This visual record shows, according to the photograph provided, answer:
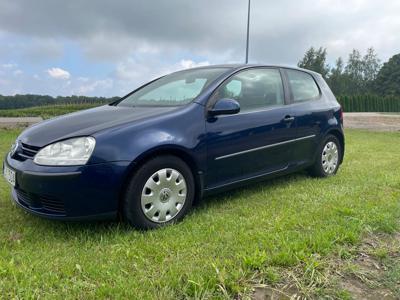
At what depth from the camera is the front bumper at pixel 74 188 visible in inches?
112

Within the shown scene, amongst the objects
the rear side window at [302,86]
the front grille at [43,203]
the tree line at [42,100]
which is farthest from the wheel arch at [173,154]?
the tree line at [42,100]

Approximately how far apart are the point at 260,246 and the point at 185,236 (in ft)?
1.94

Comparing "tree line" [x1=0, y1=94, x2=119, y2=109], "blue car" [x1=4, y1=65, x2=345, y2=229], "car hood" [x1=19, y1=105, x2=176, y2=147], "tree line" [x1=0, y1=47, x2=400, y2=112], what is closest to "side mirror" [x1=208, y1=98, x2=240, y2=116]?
"blue car" [x1=4, y1=65, x2=345, y2=229]

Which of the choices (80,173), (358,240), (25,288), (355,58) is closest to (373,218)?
(358,240)

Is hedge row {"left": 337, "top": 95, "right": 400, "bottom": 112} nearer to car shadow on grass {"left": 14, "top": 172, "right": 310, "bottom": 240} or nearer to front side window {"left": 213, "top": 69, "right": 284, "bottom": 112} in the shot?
front side window {"left": 213, "top": 69, "right": 284, "bottom": 112}

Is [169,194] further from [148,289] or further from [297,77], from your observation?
[297,77]

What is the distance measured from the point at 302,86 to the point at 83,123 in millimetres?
2884

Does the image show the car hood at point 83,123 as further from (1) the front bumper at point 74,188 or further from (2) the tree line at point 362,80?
(2) the tree line at point 362,80

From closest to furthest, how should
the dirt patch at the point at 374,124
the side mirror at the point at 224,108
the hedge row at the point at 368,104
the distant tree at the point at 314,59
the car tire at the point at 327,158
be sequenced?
the side mirror at the point at 224,108 → the car tire at the point at 327,158 → the dirt patch at the point at 374,124 → the hedge row at the point at 368,104 → the distant tree at the point at 314,59

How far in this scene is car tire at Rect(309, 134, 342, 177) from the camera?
16.6ft

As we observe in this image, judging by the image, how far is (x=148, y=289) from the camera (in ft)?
7.09

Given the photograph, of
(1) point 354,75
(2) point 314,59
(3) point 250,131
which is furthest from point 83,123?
(1) point 354,75

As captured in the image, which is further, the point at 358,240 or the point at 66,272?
the point at 358,240

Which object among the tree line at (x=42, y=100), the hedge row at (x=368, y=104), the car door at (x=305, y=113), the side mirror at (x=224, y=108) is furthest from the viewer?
the hedge row at (x=368, y=104)
